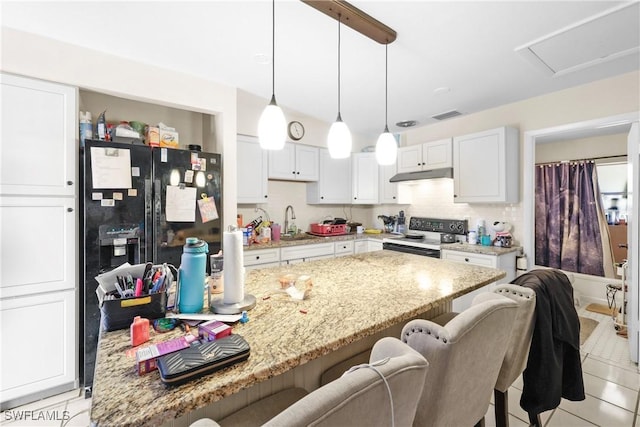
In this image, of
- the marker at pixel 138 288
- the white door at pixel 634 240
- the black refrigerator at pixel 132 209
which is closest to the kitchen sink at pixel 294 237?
the black refrigerator at pixel 132 209

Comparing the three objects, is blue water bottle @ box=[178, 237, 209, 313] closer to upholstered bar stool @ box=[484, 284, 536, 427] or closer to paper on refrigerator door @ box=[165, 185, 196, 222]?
upholstered bar stool @ box=[484, 284, 536, 427]

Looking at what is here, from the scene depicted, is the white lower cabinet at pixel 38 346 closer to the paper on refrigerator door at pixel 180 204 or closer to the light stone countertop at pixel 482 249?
the paper on refrigerator door at pixel 180 204

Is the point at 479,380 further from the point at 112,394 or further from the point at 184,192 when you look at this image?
the point at 184,192

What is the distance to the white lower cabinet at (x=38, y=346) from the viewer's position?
194 centimetres

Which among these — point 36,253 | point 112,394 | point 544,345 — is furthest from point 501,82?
point 36,253

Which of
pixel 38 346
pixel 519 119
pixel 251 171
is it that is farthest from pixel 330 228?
pixel 38 346

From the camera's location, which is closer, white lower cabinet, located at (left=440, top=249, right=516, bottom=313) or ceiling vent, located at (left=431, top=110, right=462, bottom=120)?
white lower cabinet, located at (left=440, top=249, right=516, bottom=313)

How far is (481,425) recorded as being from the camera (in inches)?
54.9

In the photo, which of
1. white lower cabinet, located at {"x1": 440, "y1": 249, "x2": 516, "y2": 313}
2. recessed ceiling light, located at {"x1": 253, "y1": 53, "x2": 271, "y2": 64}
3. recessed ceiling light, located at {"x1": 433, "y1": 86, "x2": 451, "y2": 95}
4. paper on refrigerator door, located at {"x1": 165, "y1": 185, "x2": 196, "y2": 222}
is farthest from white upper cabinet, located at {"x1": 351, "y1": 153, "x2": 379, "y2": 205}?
paper on refrigerator door, located at {"x1": 165, "y1": 185, "x2": 196, "y2": 222}

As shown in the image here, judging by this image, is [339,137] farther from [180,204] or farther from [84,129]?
[84,129]

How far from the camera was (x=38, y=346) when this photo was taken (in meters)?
2.02

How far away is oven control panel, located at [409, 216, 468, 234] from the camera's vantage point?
12.3ft

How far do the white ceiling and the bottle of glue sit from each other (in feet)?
5.95

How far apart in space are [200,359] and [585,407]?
2.54 m
